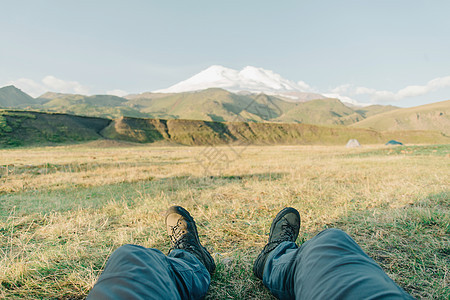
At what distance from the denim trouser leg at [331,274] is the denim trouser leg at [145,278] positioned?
579mm

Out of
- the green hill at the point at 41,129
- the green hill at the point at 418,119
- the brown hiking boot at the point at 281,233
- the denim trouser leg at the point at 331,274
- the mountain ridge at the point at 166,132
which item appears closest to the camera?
the denim trouser leg at the point at 331,274

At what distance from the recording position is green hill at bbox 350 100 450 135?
139 m

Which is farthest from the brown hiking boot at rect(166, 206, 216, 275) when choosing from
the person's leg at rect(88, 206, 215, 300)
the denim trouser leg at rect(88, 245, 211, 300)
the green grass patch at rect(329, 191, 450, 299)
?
the green grass patch at rect(329, 191, 450, 299)

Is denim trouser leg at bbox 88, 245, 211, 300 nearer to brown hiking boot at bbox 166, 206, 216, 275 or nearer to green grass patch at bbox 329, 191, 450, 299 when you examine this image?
brown hiking boot at bbox 166, 206, 216, 275

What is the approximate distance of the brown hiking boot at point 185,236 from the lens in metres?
1.93

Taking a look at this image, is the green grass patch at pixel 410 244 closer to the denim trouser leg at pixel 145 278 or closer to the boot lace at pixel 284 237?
the boot lace at pixel 284 237

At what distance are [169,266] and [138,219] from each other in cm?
227

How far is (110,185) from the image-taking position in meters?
6.26

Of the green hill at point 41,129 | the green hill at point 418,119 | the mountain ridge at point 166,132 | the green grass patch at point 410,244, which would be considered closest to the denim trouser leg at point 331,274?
the green grass patch at point 410,244

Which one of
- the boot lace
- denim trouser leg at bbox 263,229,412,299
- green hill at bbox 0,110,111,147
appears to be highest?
green hill at bbox 0,110,111,147

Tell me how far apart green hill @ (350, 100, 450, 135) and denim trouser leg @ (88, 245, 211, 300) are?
16446 centimetres

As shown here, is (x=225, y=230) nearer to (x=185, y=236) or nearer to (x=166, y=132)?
(x=185, y=236)

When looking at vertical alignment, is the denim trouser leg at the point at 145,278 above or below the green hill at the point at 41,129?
below

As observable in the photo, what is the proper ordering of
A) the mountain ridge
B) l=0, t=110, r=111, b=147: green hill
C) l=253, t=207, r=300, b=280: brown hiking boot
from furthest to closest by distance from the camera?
1. the mountain ridge
2. l=0, t=110, r=111, b=147: green hill
3. l=253, t=207, r=300, b=280: brown hiking boot
